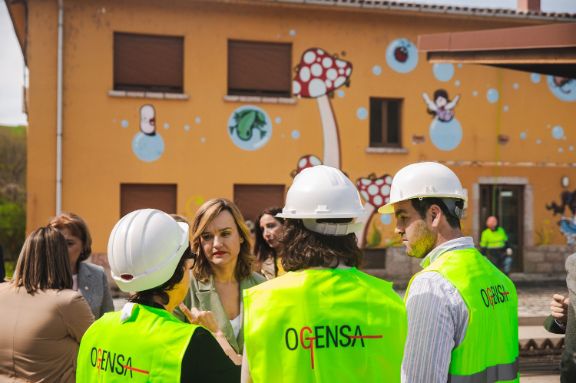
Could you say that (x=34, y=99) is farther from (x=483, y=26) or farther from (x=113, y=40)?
(x=483, y=26)

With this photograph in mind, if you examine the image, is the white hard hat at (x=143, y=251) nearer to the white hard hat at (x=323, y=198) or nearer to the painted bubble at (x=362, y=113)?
the white hard hat at (x=323, y=198)

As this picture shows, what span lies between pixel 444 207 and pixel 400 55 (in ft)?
47.6

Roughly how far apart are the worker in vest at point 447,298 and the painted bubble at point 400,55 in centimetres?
1426

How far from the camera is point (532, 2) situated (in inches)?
705

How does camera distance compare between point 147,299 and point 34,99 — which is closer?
point 147,299

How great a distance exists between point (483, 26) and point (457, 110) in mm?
2460

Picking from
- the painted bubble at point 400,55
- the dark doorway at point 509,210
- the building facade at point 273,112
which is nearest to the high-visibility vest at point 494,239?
the building facade at point 273,112

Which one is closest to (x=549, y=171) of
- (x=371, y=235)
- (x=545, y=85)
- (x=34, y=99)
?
(x=545, y=85)

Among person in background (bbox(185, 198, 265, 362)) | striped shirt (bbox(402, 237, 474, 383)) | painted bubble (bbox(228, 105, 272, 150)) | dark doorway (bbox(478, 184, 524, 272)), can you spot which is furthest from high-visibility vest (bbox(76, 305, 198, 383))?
dark doorway (bbox(478, 184, 524, 272))

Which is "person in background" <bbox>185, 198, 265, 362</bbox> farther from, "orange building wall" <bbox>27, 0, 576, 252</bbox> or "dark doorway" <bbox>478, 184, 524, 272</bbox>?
"dark doorway" <bbox>478, 184, 524, 272</bbox>

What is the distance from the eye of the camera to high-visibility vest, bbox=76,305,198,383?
2.01 m

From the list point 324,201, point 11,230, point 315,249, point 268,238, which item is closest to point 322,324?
point 315,249

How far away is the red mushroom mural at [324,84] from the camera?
15.9 meters

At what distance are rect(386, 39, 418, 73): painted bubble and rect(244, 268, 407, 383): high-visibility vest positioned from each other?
49.2ft
